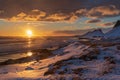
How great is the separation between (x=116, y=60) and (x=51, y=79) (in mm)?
8103

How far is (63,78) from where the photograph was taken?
59.2 ft

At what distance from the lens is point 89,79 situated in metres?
17.5

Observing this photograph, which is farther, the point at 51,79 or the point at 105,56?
the point at 105,56

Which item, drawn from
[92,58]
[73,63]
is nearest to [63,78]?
[73,63]

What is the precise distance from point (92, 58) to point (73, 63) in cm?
258

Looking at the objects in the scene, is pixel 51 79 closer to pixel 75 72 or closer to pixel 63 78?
pixel 63 78

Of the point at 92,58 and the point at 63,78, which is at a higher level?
the point at 92,58

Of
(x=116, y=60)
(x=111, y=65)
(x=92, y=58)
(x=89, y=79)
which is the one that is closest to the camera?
(x=89, y=79)

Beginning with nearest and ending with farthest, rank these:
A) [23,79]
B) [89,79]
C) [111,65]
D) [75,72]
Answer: [89,79]
[23,79]
[75,72]
[111,65]

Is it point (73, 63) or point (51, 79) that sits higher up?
point (73, 63)

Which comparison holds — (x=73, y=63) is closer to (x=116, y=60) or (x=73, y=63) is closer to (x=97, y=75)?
(x=116, y=60)

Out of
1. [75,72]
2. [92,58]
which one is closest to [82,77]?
[75,72]

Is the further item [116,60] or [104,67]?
[116,60]

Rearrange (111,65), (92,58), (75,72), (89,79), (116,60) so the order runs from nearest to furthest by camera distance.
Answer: (89,79), (75,72), (111,65), (116,60), (92,58)
